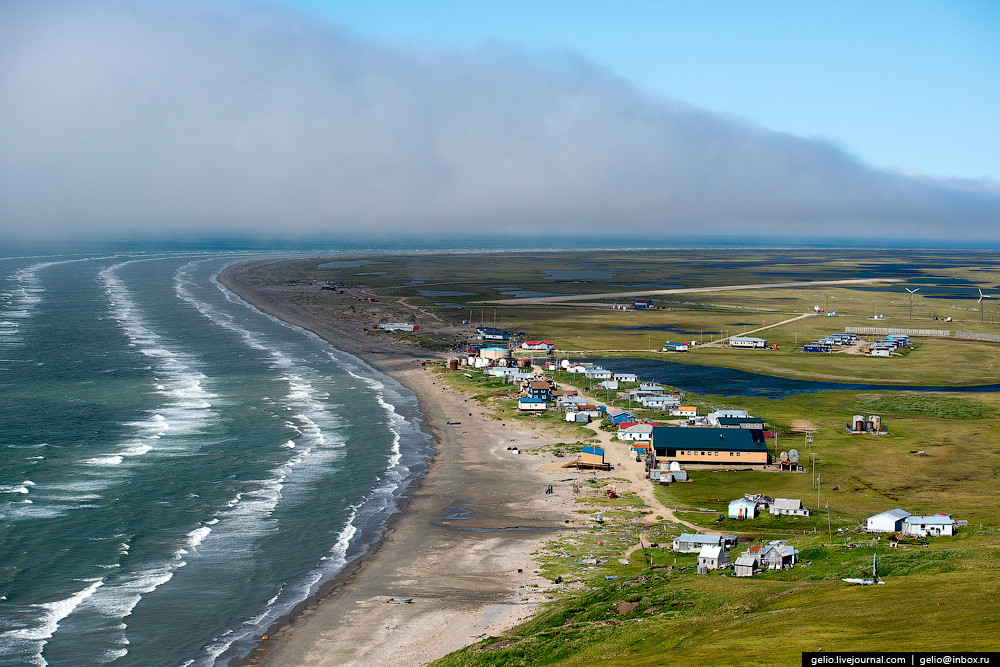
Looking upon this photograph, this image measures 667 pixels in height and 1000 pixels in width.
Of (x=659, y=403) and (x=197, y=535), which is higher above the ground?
(x=659, y=403)

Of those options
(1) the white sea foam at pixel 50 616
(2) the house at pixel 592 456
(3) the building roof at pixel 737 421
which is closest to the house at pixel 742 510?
(2) the house at pixel 592 456

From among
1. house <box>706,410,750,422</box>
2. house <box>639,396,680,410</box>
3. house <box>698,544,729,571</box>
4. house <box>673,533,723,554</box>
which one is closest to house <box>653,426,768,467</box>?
house <box>706,410,750,422</box>

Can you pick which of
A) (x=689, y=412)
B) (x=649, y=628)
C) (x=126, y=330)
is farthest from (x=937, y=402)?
(x=126, y=330)

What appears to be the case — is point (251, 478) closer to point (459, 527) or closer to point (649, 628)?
point (459, 527)

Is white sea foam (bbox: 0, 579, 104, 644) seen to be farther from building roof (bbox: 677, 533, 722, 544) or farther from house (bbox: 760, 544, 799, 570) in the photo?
house (bbox: 760, 544, 799, 570)

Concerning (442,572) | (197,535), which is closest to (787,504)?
(442,572)

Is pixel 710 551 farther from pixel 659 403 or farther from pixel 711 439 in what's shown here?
pixel 659 403
